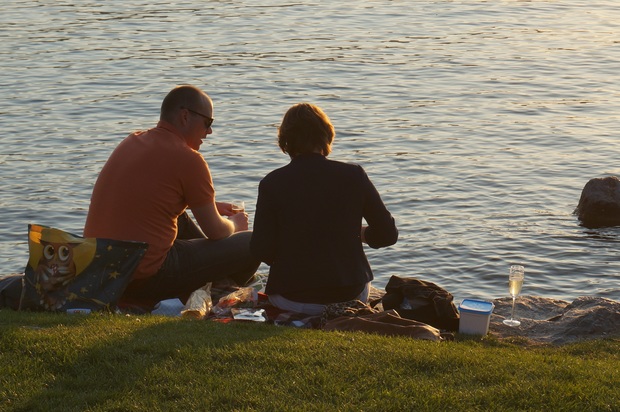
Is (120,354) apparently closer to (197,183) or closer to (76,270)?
(76,270)

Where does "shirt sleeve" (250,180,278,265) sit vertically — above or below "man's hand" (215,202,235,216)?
above

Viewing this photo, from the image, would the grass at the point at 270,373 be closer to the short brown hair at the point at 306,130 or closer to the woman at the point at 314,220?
the woman at the point at 314,220

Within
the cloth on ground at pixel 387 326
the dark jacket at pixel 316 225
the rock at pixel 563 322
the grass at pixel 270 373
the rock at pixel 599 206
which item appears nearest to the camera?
the grass at pixel 270 373

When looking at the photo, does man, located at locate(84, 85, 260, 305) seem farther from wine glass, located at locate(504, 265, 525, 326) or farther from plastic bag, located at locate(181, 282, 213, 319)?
wine glass, located at locate(504, 265, 525, 326)

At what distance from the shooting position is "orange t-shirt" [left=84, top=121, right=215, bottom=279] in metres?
8.23

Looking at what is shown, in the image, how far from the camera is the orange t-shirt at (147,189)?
27.0ft

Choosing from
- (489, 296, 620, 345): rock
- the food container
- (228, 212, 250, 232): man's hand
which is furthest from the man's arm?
(489, 296, 620, 345): rock

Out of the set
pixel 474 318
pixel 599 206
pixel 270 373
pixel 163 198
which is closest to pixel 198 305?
pixel 163 198

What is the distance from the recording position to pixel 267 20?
28109 mm

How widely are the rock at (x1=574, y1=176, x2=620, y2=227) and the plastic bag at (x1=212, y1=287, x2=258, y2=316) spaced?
6.26m

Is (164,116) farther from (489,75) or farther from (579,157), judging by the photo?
(489,75)

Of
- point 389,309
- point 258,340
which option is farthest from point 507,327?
point 258,340

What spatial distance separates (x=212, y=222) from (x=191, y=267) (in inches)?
15.3

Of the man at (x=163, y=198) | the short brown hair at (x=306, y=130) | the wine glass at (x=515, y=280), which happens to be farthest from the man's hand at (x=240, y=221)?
the wine glass at (x=515, y=280)
